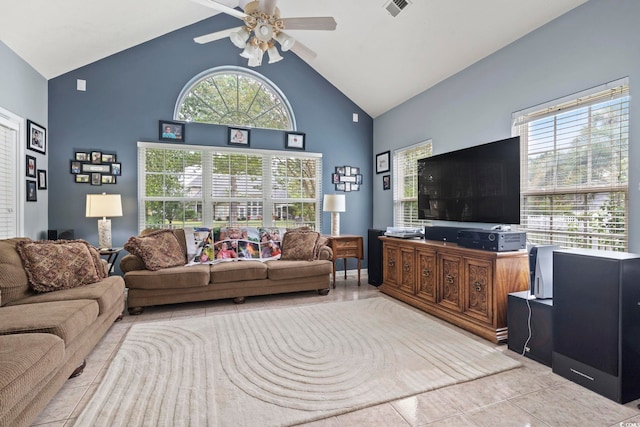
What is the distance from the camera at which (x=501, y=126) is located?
3.26 meters

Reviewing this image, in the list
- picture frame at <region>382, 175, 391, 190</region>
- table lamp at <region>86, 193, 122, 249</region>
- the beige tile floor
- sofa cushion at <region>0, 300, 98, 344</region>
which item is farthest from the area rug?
picture frame at <region>382, 175, 391, 190</region>

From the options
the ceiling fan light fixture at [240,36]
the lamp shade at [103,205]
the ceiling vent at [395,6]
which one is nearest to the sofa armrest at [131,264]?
the lamp shade at [103,205]

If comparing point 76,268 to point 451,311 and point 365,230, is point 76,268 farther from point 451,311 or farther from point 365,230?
point 365,230

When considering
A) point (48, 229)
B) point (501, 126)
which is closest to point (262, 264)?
point (48, 229)

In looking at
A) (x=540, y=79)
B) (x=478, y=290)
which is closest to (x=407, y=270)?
(x=478, y=290)

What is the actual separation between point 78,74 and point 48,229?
2009mm

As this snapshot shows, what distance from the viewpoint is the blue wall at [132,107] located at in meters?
3.96

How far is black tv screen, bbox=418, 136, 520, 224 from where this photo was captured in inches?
112

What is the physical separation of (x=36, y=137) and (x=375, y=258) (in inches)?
176

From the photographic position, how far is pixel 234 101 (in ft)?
15.7

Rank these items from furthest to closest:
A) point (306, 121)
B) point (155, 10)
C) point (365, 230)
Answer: point (365, 230) < point (306, 121) < point (155, 10)

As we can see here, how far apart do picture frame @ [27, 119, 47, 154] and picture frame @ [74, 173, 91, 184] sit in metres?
0.42

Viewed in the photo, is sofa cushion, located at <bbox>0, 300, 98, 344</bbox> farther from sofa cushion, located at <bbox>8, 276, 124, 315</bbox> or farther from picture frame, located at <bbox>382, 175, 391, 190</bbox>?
picture frame, located at <bbox>382, 175, 391, 190</bbox>

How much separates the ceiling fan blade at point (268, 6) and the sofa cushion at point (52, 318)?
8.29ft
